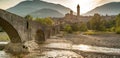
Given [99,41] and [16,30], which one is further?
[99,41]

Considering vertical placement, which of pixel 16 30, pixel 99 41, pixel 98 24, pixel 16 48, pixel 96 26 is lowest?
pixel 96 26

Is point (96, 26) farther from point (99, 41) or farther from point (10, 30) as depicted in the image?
point (10, 30)

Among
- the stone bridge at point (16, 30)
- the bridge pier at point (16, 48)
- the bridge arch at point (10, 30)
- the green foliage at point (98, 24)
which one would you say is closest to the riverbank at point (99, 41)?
the stone bridge at point (16, 30)

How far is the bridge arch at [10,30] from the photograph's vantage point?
2978 cm

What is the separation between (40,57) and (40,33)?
26.0 meters

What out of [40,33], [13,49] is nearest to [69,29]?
[40,33]

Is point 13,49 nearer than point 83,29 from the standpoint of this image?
Yes

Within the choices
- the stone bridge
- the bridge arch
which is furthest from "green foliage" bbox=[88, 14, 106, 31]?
the bridge arch

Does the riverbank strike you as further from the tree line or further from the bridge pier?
the tree line

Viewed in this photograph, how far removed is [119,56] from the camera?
92.9ft

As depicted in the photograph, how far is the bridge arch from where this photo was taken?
29.8 meters

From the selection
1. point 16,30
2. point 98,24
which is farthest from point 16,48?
point 98,24

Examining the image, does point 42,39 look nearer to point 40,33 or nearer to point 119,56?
point 40,33

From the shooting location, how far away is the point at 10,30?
32.1m
